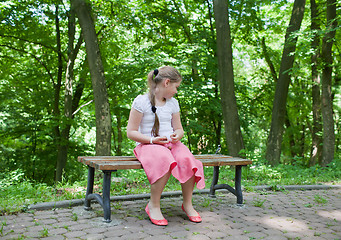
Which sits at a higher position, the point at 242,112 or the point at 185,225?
the point at 242,112

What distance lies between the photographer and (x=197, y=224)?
10.7 feet

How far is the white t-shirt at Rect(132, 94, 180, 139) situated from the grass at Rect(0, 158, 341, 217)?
1.33m

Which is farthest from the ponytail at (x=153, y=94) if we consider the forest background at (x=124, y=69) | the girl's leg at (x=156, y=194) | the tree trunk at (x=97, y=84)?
the forest background at (x=124, y=69)

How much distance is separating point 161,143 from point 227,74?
452 centimetres

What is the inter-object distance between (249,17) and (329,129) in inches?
169

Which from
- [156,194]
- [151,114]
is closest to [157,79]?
[151,114]

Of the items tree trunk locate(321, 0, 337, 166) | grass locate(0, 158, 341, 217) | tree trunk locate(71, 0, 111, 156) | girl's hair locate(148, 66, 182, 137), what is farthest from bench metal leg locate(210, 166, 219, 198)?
tree trunk locate(321, 0, 337, 166)

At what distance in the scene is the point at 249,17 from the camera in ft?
34.0

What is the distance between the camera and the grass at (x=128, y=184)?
3.98m

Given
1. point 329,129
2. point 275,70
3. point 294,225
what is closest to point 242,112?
point 329,129

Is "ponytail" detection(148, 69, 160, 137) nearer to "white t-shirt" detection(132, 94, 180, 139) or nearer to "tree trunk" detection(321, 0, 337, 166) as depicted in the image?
"white t-shirt" detection(132, 94, 180, 139)

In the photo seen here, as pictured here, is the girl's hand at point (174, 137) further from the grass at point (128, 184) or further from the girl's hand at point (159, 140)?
the grass at point (128, 184)

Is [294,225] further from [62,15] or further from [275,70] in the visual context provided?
[275,70]

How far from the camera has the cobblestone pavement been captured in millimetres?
2902
